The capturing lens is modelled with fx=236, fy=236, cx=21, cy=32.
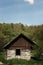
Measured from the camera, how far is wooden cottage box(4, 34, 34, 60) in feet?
147

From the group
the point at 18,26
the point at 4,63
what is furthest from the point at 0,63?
the point at 18,26

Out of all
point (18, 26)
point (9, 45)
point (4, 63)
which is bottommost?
point (4, 63)

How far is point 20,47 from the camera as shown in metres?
45.3

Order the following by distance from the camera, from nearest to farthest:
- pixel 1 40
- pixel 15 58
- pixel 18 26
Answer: pixel 15 58, pixel 1 40, pixel 18 26

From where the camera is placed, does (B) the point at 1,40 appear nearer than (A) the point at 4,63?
No

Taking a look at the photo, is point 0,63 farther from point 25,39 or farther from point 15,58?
point 25,39

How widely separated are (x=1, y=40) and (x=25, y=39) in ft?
69.0

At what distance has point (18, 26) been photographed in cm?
13550

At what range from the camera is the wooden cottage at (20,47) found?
4469 cm

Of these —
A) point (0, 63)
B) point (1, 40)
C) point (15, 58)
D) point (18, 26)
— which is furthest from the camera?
point (18, 26)

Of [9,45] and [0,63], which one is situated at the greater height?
[9,45]

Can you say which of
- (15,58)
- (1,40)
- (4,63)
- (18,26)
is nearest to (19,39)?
(15,58)

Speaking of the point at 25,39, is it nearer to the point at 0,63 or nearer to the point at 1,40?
the point at 0,63

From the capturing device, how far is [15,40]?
4509cm
